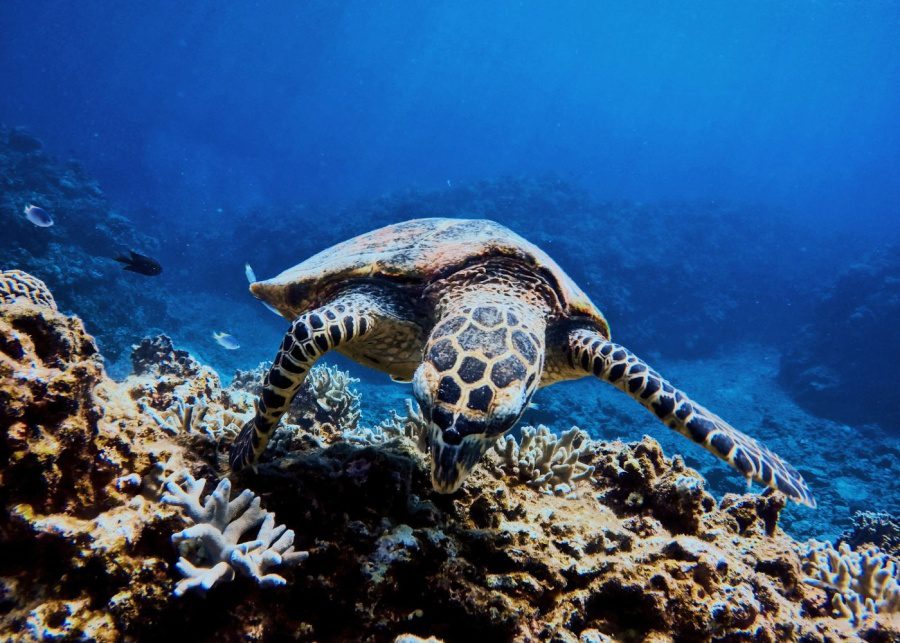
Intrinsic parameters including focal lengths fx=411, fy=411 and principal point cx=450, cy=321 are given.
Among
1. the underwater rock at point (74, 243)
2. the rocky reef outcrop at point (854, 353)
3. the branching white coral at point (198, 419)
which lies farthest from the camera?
the rocky reef outcrop at point (854, 353)

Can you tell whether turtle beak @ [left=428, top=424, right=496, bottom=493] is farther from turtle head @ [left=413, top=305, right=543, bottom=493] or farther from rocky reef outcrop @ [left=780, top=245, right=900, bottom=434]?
rocky reef outcrop @ [left=780, top=245, right=900, bottom=434]

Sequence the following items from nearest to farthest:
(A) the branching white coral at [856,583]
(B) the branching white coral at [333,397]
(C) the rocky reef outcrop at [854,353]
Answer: (A) the branching white coral at [856,583] → (B) the branching white coral at [333,397] → (C) the rocky reef outcrop at [854,353]

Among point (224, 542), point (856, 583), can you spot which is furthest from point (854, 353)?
point (224, 542)

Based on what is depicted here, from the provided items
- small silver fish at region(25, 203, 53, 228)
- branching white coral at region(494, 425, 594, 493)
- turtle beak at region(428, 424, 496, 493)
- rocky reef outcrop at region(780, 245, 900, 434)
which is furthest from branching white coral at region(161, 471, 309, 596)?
rocky reef outcrop at region(780, 245, 900, 434)

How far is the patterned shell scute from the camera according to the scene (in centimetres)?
331

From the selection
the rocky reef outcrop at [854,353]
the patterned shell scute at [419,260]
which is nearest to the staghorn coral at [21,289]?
the patterned shell scute at [419,260]

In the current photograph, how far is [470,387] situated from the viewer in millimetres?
2088

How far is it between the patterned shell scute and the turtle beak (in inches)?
63.6

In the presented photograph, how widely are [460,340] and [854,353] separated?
2523cm

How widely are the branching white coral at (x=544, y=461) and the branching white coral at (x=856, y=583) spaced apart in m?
1.49

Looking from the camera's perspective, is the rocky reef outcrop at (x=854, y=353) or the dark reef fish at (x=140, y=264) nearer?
the dark reef fish at (x=140, y=264)

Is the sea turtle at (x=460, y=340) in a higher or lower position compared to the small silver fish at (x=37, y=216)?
lower

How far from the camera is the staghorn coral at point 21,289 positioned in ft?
12.2

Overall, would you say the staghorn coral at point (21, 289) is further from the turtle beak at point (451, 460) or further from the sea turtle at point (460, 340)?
the turtle beak at point (451, 460)
